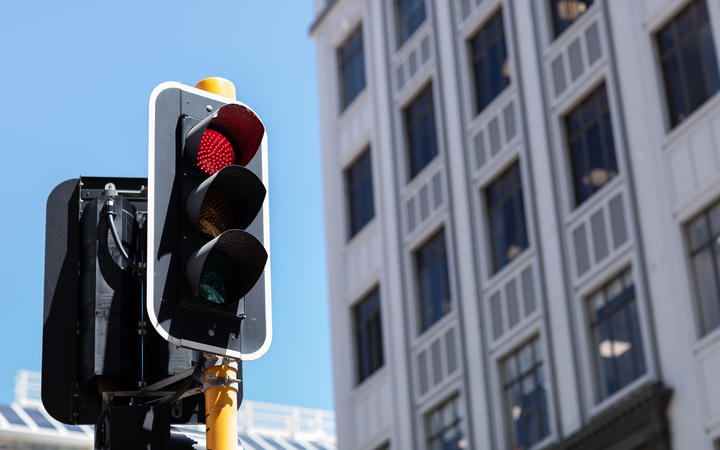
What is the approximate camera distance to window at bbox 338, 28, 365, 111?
36500mm

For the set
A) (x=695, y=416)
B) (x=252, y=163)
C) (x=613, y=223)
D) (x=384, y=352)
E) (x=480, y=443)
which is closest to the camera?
(x=252, y=163)

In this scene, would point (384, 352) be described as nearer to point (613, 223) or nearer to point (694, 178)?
point (613, 223)

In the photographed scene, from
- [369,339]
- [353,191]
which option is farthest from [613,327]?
[353,191]

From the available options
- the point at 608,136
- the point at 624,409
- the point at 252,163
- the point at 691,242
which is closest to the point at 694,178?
the point at 691,242

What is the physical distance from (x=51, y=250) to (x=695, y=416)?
63.0ft

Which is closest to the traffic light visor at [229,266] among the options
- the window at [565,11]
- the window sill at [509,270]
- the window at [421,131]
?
the window sill at [509,270]

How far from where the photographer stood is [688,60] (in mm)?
24438

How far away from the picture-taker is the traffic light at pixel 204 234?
176 inches

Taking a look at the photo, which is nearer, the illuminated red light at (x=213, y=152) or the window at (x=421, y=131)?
the illuminated red light at (x=213, y=152)

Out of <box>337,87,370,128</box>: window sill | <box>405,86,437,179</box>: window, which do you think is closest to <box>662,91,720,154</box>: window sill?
<box>405,86,437,179</box>: window

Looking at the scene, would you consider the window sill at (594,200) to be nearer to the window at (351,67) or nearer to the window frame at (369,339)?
the window frame at (369,339)

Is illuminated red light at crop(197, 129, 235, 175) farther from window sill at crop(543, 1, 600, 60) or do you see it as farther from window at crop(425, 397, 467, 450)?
window at crop(425, 397, 467, 450)

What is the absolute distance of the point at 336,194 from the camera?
117 feet

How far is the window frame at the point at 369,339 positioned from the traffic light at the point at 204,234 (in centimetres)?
2768
